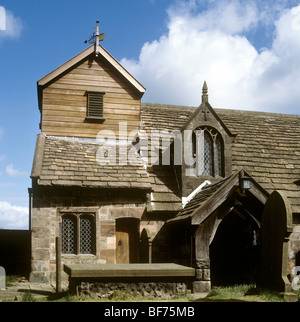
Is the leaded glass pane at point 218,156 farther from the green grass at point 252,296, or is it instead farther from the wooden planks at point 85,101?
the green grass at point 252,296

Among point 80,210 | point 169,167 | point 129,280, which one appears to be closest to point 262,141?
point 169,167

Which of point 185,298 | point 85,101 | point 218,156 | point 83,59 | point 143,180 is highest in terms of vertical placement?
point 83,59

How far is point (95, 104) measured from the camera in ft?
58.1

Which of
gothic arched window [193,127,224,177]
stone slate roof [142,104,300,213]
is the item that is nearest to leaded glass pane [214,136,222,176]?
gothic arched window [193,127,224,177]

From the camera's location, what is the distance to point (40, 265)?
13.8 m

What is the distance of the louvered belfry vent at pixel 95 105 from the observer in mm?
17594

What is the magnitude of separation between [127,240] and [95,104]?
5.96 metres

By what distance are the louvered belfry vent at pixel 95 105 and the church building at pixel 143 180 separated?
42mm

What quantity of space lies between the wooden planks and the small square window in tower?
15 cm

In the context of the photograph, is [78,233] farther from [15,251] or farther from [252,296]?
[252,296]

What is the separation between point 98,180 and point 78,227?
1.74 m

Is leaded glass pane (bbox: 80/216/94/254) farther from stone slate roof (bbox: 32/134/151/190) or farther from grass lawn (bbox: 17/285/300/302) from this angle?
grass lawn (bbox: 17/285/300/302)

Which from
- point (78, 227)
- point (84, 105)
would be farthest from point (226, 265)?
point (84, 105)
